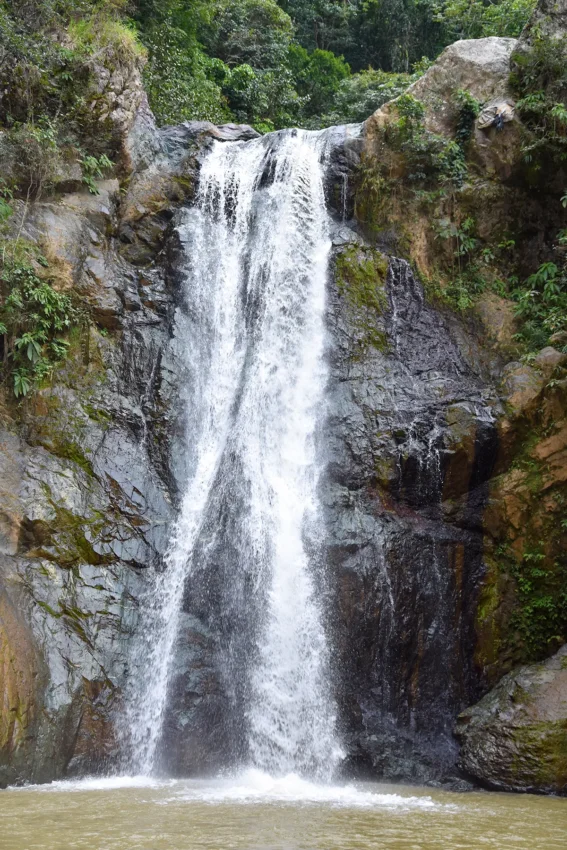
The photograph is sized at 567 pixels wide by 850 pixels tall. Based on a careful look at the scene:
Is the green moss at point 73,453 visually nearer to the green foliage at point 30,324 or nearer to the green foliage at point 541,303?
the green foliage at point 30,324

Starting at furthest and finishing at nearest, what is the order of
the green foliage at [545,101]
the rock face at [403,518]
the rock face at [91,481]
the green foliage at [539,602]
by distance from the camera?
the green foliage at [545,101], the green foliage at [539,602], the rock face at [403,518], the rock face at [91,481]

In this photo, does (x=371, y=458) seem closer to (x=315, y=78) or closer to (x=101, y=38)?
(x=101, y=38)

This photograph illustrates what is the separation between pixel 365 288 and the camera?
511 inches

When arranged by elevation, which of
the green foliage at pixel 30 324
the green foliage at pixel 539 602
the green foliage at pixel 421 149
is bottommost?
the green foliage at pixel 539 602

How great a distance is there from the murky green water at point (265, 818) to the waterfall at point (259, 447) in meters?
1.08

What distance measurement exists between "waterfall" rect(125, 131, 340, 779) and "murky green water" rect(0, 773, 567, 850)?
108cm

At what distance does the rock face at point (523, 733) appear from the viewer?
27.2 feet

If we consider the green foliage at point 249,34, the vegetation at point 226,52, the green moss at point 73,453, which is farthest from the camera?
the green foliage at point 249,34

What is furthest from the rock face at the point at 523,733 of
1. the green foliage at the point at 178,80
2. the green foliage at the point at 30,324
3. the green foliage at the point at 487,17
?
the green foliage at the point at 487,17

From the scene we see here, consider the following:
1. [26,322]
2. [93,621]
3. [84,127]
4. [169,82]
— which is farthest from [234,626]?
[169,82]

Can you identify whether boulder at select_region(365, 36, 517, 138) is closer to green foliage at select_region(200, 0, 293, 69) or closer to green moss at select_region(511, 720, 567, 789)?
green foliage at select_region(200, 0, 293, 69)

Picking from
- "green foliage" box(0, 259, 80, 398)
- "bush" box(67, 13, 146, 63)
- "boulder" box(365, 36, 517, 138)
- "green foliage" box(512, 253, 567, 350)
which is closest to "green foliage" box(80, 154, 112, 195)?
"bush" box(67, 13, 146, 63)

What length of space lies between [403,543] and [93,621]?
4.44m

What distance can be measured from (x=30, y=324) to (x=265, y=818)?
321 inches
